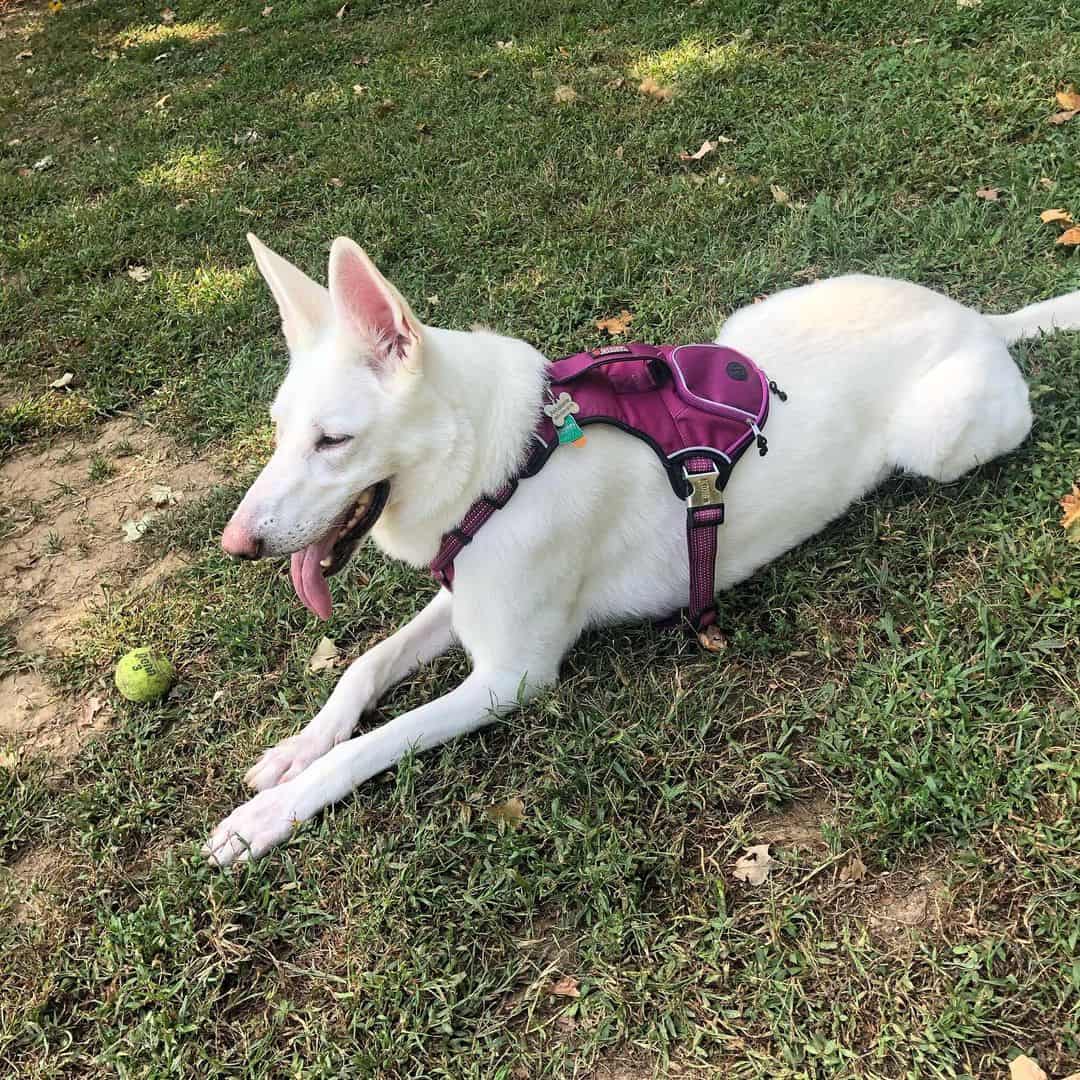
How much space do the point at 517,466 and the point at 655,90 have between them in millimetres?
5107

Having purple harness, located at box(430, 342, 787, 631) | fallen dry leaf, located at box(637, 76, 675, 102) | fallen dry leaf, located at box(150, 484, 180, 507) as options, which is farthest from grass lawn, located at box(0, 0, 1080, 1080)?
fallen dry leaf, located at box(637, 76, 675, 102)

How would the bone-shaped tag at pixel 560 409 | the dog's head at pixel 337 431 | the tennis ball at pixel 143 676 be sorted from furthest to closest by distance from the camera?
the tennis ball at pixel 143 676 → the bone-shaped tag at pixel 560 409 → the dog's head at pixel 337 431

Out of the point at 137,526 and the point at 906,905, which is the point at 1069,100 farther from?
the point at 137,526

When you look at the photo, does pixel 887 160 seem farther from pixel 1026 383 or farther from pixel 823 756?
pixel 823 756

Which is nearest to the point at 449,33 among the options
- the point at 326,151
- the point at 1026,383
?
the point at 326,151

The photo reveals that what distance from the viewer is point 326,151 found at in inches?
267

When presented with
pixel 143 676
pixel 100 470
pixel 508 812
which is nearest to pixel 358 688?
pixel 508 812

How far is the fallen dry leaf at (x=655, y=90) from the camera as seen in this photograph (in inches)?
248

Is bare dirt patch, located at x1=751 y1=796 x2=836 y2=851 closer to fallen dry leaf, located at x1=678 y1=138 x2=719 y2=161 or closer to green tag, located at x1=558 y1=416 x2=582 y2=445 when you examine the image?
green tag, located at x1=558 y1=416 x2=582 y2=445

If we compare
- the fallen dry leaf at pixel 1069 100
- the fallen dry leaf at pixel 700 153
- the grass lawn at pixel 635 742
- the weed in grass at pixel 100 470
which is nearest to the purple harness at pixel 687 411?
the grass lawn at pixel 635 742

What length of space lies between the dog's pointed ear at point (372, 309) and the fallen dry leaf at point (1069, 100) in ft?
16.0

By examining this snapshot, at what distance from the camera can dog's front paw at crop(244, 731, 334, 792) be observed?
2.80 meters

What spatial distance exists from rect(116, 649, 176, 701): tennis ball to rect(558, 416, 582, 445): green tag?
1.85 metres

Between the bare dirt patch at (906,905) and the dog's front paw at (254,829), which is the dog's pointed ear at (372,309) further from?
the bare dirt patch at (906,905)
